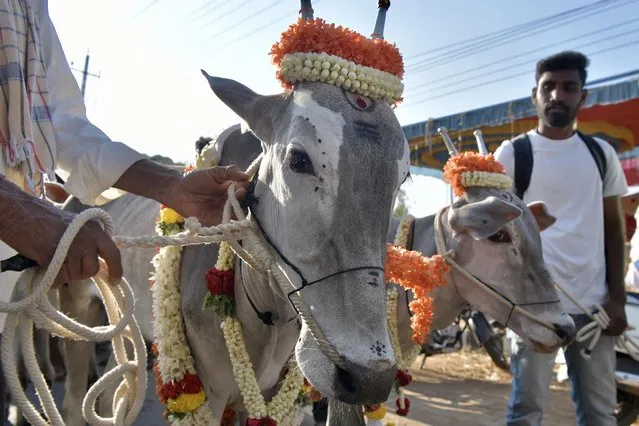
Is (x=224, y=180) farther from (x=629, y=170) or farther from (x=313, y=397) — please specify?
(x=629, y=170)

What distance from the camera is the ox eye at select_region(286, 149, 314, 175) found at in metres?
1.76

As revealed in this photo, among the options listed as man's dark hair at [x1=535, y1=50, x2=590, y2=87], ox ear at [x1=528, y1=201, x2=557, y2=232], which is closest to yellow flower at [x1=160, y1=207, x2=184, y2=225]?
ox ear at [x1=528, y1=201, x2=557, y2=232]

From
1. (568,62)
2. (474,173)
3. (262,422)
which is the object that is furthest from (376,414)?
(568,62)

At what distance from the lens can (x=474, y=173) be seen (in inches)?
139

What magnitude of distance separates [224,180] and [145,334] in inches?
77.1

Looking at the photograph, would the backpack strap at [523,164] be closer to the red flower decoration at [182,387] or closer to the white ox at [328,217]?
the white ox at [328,217]

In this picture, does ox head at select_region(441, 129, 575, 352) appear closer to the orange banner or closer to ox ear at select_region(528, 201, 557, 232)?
ox ear at select_region(528, 201, 557, 232)

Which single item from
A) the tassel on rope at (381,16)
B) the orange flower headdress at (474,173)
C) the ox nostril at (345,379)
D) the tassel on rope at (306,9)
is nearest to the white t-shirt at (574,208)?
the orange flower headdress at (474,173)

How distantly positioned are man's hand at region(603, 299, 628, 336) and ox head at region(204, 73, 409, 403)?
236 centimetres

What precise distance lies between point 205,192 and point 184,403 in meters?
0.95

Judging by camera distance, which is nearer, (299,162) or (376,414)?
(299,162)

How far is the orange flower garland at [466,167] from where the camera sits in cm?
356

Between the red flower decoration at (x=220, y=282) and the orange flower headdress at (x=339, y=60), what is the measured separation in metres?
0.86

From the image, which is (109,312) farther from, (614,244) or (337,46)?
(614,244)
